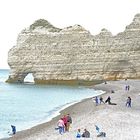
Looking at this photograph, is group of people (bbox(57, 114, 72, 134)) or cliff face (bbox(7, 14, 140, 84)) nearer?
group of people (bbox(57, 114, 72, 134))

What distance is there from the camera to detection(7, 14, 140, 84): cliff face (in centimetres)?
10788

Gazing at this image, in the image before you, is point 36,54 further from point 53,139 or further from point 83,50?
point 53,139

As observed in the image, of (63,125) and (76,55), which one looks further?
(76,55)

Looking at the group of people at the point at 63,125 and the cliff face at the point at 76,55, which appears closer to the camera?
the group of people at the point at 63,125

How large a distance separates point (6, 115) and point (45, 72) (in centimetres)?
6323

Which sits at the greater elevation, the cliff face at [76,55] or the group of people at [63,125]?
the cliff face at [76,55]

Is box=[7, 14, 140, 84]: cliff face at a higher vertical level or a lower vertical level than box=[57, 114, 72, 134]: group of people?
higher

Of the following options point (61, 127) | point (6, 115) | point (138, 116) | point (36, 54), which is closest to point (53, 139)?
point (61, 127)

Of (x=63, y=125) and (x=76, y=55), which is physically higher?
(x=76, y=55)

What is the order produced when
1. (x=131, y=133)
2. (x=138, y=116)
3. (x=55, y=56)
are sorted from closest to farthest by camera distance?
(x=131, y=133) → (x=138, y=116) → (x=55, y=56)

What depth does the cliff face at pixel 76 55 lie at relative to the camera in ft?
354

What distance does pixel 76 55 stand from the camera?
112m

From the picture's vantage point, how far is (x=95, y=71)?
108 meters

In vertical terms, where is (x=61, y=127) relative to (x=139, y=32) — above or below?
below
